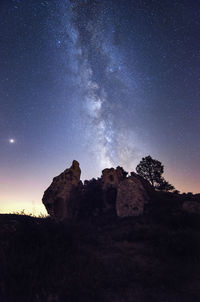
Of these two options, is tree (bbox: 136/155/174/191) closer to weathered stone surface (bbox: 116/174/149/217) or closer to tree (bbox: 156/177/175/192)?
tree (bbox: 156/177/175/192)

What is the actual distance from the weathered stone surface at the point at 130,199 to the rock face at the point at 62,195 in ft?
22.7

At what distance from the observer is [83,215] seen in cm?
2544

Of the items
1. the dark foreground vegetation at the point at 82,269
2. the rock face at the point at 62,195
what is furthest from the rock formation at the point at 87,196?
the dark foreground vegetation at the point at 82,269

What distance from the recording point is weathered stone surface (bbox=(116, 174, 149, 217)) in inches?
912

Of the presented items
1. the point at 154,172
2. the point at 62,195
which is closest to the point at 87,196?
the point at 62,195

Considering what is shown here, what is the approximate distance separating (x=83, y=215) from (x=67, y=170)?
748 cm

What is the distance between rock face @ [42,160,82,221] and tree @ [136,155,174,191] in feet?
72.5

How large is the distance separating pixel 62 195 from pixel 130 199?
385 inches

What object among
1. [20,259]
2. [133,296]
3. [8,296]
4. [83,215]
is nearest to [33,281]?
[8,296]

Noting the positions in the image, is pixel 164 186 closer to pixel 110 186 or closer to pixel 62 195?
pixel 110 186

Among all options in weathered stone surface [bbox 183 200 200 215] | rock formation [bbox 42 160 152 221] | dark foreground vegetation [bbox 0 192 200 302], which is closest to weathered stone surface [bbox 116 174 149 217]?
rock formation [bbox 42 160 152 221]

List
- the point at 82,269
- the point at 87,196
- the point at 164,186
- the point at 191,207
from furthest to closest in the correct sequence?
the point at 164,186 → the point at 87,196 → the point at 191,207 → the point at 82,269

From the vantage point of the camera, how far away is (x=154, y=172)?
4303cm

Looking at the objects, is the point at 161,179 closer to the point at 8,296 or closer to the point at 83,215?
the point at 83,215
